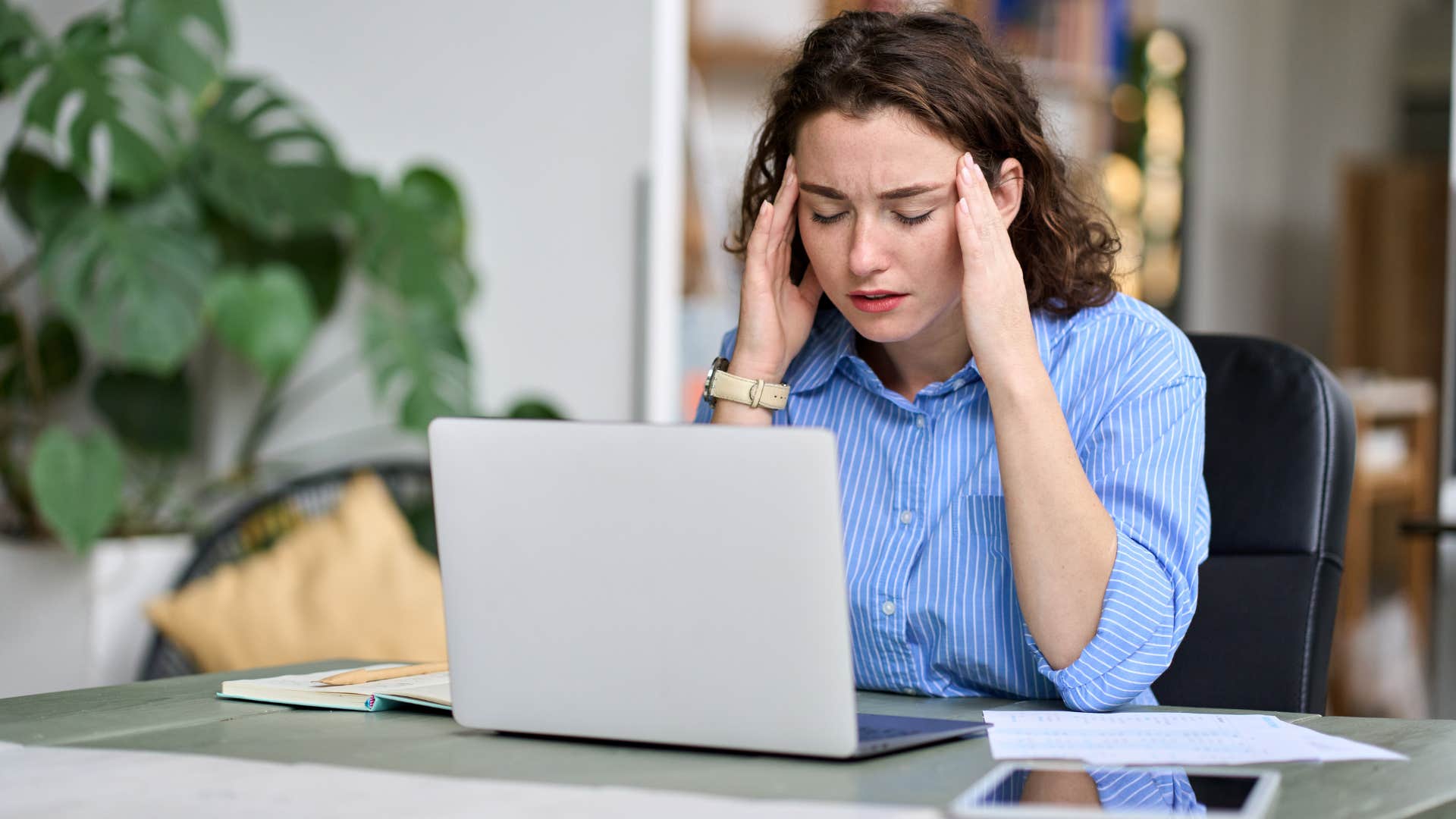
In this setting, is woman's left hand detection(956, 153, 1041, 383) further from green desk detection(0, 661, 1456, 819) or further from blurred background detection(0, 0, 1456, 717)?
blurred background detection(0, 0, 1456, 717)

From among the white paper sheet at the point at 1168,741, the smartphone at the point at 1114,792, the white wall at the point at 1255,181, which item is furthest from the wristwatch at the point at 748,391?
the white wall at the point at 1255,181

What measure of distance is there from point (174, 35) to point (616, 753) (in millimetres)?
2106

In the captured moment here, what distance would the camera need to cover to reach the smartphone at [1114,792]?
0.84m

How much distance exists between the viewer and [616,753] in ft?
3.38

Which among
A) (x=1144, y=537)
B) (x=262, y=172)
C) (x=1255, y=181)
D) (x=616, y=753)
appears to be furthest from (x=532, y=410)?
(x=1255, y=181)

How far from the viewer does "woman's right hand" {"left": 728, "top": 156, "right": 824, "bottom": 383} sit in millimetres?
1604

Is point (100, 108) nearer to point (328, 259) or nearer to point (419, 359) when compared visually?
point (328, 259)

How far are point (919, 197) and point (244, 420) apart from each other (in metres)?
2.17

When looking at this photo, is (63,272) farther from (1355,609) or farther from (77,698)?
(1355,609)

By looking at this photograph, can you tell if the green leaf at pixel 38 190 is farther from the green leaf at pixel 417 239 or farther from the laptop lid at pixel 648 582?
the laptop lid at pixel 648 582

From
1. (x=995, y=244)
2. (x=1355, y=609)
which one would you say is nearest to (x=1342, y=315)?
(x=1355, y=609)

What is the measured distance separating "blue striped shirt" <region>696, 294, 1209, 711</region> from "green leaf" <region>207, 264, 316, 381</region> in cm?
157

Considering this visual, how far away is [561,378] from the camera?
3076mm

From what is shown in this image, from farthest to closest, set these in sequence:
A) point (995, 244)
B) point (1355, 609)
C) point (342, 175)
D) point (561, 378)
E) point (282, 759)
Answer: point (1355, 609) < point (561, 378) < point (342, 175) < point (995, 244) < point (282, 759)
